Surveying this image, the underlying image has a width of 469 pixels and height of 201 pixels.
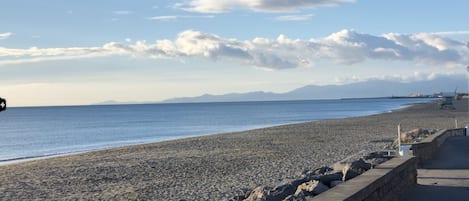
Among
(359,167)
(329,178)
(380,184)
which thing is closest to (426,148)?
(359,167)

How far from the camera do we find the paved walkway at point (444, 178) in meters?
10.0

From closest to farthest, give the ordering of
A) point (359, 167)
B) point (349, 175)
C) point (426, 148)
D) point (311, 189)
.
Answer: point (311, 189)
point (349, 175)
point (359, 167)
point (426, 148)

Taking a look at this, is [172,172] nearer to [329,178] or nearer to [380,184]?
[329,178]

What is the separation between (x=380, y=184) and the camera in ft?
26.3

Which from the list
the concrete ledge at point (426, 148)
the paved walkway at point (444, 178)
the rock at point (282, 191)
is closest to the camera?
the paved walkway at point (444, 178)

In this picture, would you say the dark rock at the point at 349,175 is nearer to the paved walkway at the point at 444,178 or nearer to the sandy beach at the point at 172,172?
the paved walkway at the point at 444,178

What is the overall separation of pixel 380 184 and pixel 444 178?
181 inches

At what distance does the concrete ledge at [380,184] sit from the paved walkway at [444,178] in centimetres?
27

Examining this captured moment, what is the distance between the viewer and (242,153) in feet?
94.5

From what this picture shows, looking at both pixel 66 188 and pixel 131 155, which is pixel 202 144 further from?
pixel 66 188

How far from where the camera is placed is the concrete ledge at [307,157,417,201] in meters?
6.73

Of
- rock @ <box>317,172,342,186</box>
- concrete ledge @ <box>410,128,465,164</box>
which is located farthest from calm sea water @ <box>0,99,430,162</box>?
rock @ <box>317,172,342,186</box>

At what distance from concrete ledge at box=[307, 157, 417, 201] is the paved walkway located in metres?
0.27

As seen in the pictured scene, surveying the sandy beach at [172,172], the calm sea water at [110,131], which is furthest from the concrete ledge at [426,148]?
the calm sea water at [110,131]
